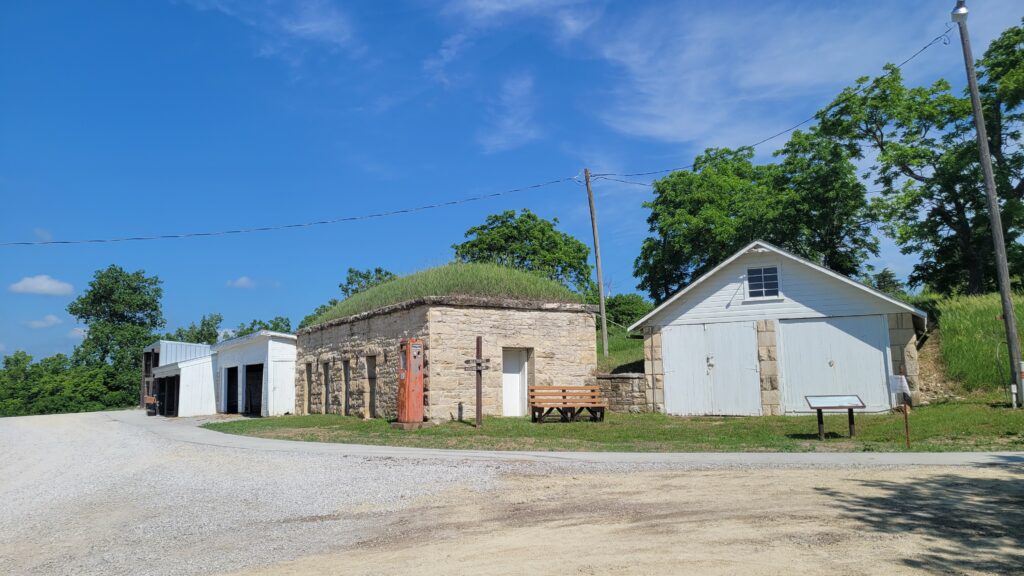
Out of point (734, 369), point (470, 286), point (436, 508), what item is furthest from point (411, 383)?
point (436, 508)

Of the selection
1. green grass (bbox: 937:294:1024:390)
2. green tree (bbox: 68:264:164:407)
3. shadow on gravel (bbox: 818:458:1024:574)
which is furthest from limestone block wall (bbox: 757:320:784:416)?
green tree (bbox: 68:264:164:407)

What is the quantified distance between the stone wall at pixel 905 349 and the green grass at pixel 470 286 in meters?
9.38

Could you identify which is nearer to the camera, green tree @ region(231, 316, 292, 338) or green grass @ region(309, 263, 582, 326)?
green grass @ region(309, 263, 582, 326)

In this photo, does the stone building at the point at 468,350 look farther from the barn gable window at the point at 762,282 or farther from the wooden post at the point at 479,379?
the barn gable window at the point at 762,282

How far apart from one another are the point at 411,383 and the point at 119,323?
5365 centimetres

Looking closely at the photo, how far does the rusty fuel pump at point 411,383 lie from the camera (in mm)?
Result: 19062

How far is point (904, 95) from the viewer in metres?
29.6

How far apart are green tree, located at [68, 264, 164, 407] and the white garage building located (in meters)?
49.3

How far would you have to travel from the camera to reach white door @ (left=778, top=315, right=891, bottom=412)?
760 inches

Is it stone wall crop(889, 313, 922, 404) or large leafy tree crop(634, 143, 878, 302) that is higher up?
large leafy tree crop(634, 143, 878, 302)

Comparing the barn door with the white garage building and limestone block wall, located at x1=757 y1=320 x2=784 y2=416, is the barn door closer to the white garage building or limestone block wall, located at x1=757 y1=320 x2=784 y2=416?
the white garage building

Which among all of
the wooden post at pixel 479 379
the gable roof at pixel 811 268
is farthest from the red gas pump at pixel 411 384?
the gable roof at pixel 811 268

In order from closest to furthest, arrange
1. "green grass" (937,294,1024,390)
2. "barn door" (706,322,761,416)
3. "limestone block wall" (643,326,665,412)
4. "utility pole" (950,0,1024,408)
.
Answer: "utility pole" (950,0,1024,408)
"green grass" (937,294,1024,390)
"barn door" (706,322,761,416)
"limestone block wall" (643,326,665,412)

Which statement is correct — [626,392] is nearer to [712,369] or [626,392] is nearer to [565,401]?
[712,369]
